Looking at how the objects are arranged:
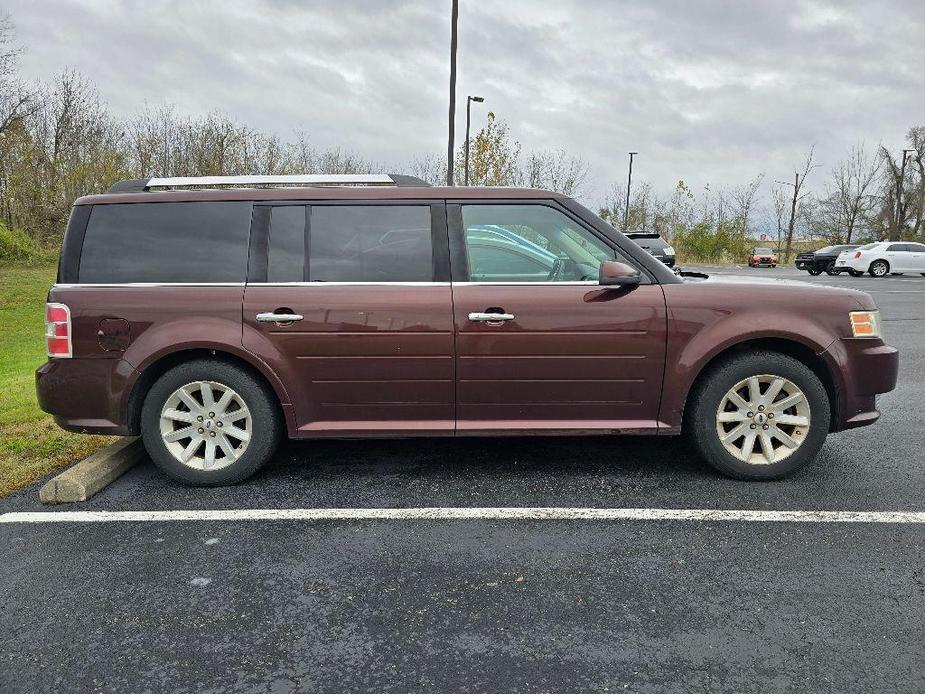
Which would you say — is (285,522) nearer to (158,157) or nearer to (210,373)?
(210,373)

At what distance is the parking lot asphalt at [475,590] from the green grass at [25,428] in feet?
1.46

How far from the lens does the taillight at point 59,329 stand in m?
3.84

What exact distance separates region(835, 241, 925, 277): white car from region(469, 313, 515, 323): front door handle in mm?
29316

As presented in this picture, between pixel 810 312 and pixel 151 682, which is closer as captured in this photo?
pixel 151 682

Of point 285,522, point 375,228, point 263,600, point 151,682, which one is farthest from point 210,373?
point 151,682

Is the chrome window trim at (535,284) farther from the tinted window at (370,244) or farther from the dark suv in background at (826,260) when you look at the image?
the dark suv in background at (826,260)

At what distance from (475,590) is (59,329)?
281 cm

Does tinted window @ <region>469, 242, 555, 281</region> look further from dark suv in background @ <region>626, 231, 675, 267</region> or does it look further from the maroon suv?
dark suv in background @ <region>626, 231, 675, 267</region>

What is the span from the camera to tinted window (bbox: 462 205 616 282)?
3941 mm

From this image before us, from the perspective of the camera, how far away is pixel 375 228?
3975mm

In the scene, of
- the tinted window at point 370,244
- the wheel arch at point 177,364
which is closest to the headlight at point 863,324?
the tinted window at point 370,244

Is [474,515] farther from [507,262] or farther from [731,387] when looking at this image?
[731,387]

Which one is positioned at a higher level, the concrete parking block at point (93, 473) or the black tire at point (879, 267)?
the black tire at point (879, 267)

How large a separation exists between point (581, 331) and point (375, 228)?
53.1 inches
